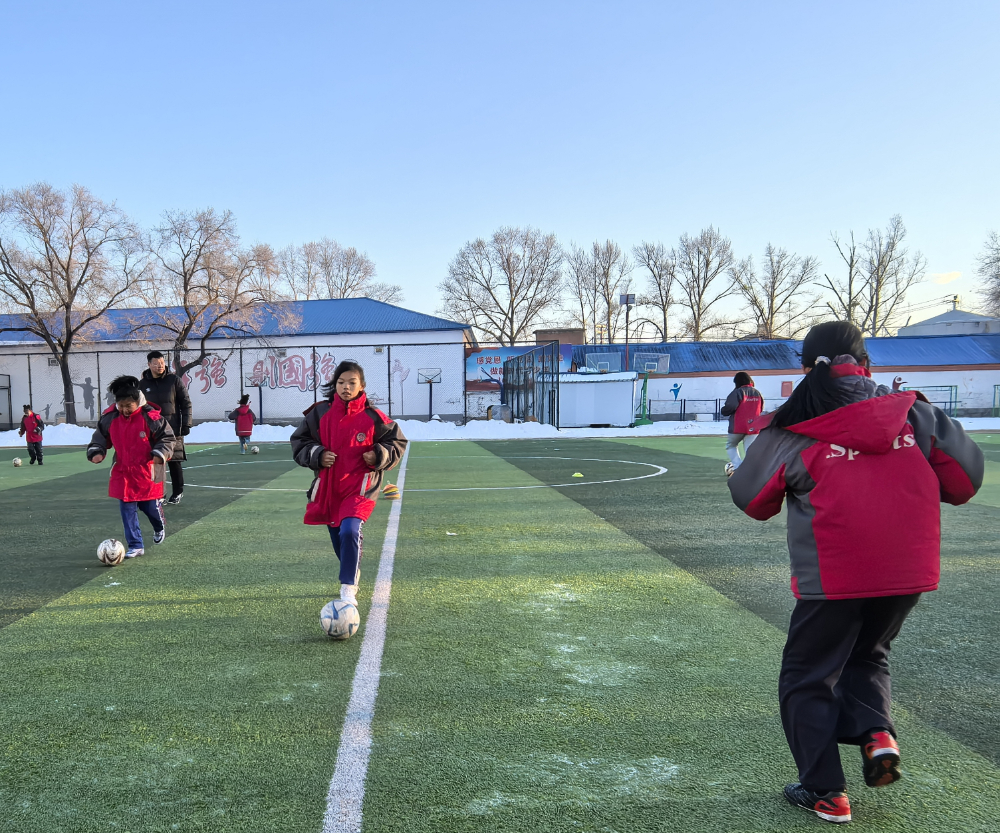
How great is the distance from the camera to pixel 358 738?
3102 mm

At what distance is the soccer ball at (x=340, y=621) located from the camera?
4422 millimetres

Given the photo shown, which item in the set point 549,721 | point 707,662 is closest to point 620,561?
point 707,662

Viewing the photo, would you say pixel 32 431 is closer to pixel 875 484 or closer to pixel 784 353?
pixel 875 484

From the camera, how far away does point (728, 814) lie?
249 centimetres

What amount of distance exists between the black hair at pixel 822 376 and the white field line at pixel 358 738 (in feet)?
6.87

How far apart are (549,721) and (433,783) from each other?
0.75 m

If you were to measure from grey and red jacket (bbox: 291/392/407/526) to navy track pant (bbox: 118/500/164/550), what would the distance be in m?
2.77

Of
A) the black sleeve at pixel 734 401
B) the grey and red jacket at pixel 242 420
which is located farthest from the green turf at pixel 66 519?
the black sleeve at pixel 734 401

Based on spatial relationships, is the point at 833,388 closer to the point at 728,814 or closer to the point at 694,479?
the point at 728,814

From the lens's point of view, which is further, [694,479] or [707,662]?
[694,479]

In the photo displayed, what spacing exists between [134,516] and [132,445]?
0.76 m

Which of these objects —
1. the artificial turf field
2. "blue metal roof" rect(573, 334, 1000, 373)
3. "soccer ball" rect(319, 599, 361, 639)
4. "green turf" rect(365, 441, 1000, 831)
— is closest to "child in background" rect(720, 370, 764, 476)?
the artificial turf field

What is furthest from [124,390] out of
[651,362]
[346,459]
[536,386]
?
[651,362]

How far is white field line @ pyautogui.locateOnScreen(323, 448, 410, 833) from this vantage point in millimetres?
2510
